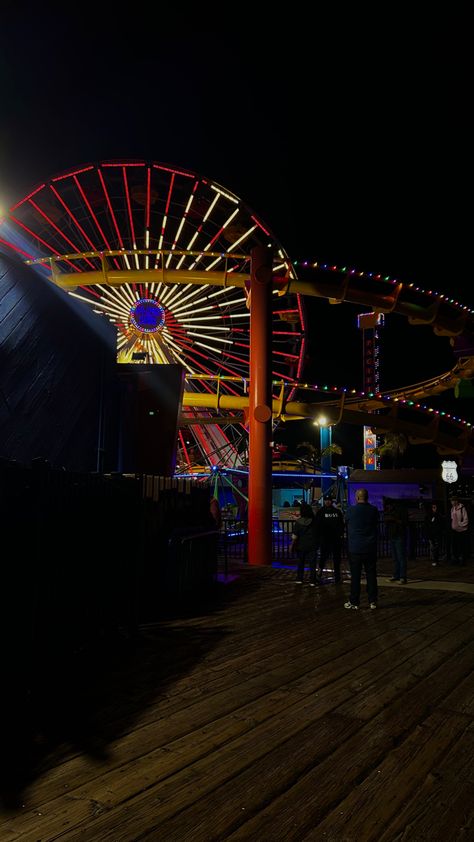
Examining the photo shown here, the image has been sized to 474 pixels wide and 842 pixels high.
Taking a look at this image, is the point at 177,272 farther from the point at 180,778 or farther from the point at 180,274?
the point at 180,778

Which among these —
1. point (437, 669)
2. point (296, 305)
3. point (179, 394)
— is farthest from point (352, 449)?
point (437, 669)

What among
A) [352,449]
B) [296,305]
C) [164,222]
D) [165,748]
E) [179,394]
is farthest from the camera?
[352,449]

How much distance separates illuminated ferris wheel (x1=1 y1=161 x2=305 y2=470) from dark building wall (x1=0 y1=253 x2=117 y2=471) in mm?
Result: 12191

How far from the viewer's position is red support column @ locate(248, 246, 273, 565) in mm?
13820

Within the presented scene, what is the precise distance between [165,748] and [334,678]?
6.20ft

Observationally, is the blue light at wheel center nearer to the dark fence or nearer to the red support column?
the red support column

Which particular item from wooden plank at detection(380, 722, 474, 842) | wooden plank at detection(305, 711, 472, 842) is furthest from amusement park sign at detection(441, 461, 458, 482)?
wooden plank at detection(380, 722, 474, 842)

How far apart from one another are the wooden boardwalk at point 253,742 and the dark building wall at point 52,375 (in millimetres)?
3371

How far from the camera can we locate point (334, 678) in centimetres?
460

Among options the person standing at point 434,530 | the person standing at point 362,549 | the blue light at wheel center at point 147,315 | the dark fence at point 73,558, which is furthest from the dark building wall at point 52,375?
the blue light at wheel center at point 147,315

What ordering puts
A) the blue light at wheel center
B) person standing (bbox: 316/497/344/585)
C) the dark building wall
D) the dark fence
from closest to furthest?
the dark fence < the dark building wall < person standing (bbox: 316/497/344/585) < the blue light at wheel center

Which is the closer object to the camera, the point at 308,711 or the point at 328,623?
the point at 308,711

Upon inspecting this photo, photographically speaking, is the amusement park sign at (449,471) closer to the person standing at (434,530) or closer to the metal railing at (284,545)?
the metal railing at (284,545)

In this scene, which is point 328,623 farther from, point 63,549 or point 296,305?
point 296,305
